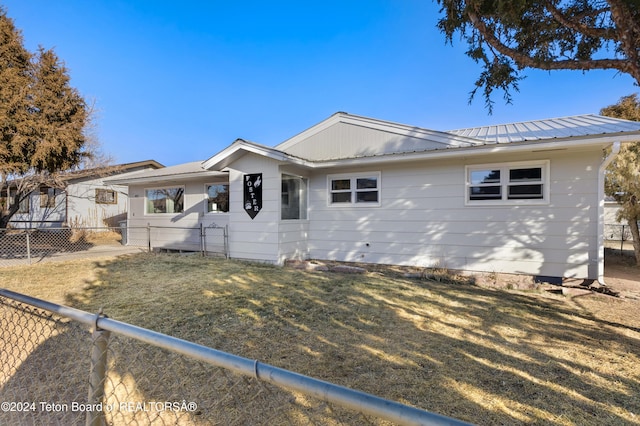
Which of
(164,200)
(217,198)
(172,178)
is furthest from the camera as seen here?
(164,200)

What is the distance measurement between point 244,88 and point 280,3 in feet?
28.6

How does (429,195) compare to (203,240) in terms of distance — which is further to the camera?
(203,240)

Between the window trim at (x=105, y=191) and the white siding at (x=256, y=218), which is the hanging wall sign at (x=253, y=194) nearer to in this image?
the white siding at (x=256, y=218)

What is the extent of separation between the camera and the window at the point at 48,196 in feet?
57.3

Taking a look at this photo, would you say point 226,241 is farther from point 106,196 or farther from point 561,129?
point 106,196

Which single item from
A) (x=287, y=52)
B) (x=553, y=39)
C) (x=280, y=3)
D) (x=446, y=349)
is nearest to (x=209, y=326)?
(x=446, y=349)

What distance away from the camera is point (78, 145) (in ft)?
27.5

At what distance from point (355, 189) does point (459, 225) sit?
2.91 metres

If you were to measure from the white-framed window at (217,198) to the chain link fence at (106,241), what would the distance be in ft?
2.64

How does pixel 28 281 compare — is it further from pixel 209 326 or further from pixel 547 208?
pixel 547 208

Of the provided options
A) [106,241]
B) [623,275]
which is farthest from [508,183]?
[106,241]

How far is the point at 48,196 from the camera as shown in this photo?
696 inches

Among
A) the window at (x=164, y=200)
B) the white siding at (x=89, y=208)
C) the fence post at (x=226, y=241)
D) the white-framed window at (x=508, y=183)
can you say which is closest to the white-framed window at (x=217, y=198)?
the fence post at (x=226, y=241)

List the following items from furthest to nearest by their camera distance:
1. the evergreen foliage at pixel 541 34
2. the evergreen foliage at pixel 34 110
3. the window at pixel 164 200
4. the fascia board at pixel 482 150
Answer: the window at pixel 164 200 → the evergreen foliage at pixel 34 110 → the fascia board at pixel 482 150 → the evergreen foliage at pixel 541 34
